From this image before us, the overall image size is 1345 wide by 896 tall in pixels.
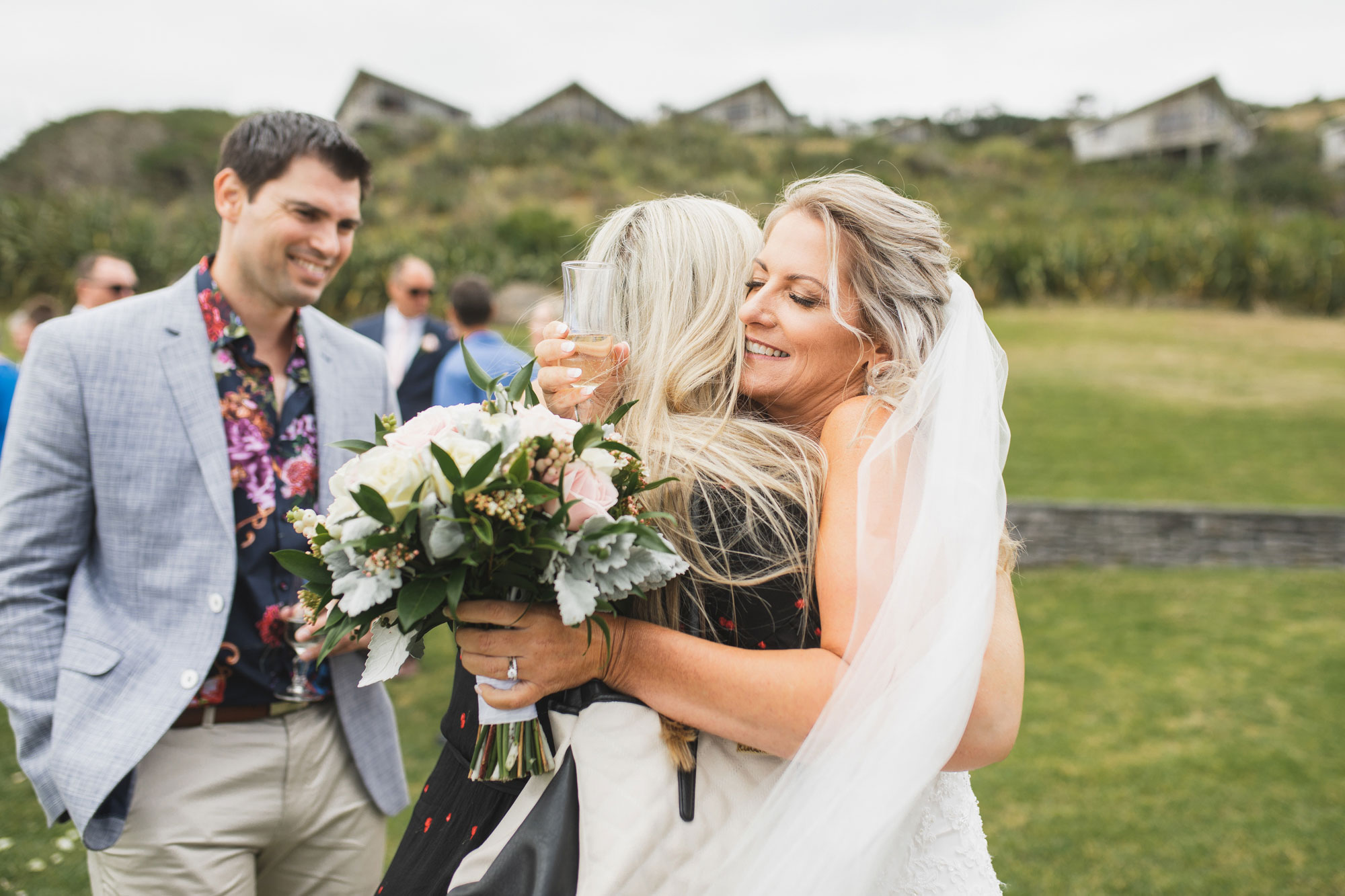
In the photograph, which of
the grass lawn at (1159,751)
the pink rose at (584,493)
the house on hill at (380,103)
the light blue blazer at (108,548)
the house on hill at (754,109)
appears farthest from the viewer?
the house on hill at (754,109)

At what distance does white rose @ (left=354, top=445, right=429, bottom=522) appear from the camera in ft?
4.60

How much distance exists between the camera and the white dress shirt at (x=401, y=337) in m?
7.86

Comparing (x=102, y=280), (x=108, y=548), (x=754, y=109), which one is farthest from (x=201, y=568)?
(x=754, y=109)

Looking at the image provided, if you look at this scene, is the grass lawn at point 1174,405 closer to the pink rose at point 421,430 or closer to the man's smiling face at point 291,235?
the man's smiling face at point 291,235

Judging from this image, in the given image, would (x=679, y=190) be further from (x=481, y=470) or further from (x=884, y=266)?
(x=481, y=470)

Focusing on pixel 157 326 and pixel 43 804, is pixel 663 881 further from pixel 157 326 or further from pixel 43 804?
pixel 157 326

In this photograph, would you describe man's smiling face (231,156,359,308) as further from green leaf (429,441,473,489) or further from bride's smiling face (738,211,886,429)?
green leaf (429,441,473,489)

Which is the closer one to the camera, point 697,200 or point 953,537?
point 953,537

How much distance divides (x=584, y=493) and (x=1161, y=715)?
6015 mm

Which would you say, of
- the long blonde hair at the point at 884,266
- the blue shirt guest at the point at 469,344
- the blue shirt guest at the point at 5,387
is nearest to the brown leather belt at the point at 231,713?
the long blonde hair at the point at 884,266

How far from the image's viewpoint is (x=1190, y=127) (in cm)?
5584

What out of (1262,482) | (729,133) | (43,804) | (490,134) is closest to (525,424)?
(43,804)

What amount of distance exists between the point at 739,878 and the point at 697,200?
1562mm

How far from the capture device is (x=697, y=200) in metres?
2.27
